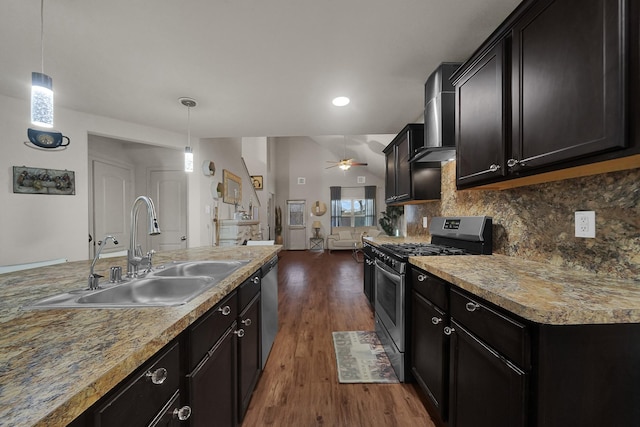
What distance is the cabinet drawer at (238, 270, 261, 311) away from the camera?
135 centimetres

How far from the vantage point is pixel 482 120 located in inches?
57.4

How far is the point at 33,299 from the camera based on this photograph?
94cm

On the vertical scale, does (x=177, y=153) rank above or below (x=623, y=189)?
above

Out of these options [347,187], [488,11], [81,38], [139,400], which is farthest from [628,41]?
[347,187]

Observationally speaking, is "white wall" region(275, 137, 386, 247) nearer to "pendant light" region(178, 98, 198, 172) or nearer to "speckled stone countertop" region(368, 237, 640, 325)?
"pendant light" region(178, 98, 198, 172)

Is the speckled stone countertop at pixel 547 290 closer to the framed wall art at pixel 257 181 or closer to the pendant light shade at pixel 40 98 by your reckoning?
the pendant light shade at pixel 40 98

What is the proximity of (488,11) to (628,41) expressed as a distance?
94 centimetres

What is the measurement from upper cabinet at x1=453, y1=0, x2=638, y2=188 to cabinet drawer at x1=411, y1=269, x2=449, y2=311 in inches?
25.3

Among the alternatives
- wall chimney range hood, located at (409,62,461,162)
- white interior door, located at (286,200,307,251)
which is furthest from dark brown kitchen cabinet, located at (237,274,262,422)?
white interior door, located at (286,200,307,251)

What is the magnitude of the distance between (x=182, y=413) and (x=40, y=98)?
1.57 meters

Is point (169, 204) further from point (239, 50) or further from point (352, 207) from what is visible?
point (352, 207)

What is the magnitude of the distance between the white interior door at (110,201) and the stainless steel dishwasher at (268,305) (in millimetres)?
2668

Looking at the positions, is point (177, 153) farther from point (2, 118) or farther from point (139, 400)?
point (139, 400)

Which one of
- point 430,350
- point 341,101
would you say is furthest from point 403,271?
point 341,101
